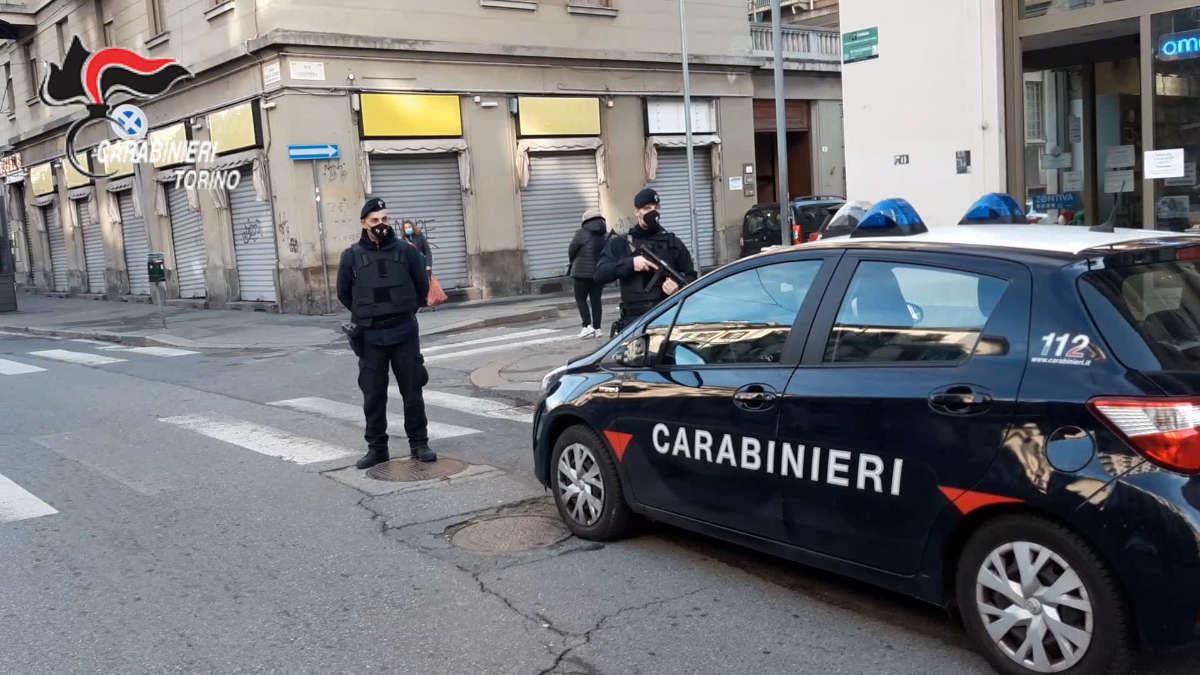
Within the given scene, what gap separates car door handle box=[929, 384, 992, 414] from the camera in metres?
3.73

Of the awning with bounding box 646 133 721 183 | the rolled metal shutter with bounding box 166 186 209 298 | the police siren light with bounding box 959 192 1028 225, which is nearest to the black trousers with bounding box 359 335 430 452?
the police siren light with bounding box 959 192 1028 225

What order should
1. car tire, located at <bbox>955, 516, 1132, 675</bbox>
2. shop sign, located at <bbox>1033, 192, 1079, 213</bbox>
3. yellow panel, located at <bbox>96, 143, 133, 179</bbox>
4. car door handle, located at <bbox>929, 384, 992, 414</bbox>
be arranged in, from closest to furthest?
car tire, located at <bbox>955, 516, 1132, 675</bbox> → car door handle, located at <bbox>929, 384, 992, 414</bbox> → shop sign, located at <bbox>1033, 192, 1079, 213</bbox> → yellow panel, located at <bbox>96, 143, 133, 179</bbox>

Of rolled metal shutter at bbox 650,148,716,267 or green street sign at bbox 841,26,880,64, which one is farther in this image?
rolled metal shutter at bbox 650,148,716,267

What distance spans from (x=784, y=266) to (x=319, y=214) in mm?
17072

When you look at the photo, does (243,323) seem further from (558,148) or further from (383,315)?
(383,315)

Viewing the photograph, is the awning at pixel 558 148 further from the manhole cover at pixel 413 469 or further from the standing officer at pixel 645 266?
the manhole cover at pixel 413 469

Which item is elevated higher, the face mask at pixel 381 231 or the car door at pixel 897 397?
the face mask at pixel 381 231

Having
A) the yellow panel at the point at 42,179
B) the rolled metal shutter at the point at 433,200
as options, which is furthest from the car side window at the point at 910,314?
the yellow panel at the point at 42,179

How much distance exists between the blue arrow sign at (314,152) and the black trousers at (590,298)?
787cm

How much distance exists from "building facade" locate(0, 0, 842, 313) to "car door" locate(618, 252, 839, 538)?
1647 cm

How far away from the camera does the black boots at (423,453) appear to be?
7.72 m

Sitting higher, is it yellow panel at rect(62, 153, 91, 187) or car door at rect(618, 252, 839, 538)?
yellow panel at rect(62, 153, 91, 187)

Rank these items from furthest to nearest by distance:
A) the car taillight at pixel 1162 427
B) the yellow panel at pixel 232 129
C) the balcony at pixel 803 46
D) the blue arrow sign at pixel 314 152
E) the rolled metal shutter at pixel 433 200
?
the balcony at pixel 803 46, the rolled metal shutter at pixel 433 200, the yellow panel at pixel 232 129, the blue arrow sign at pixel 314 152, the car taillight at pixel 1162 427

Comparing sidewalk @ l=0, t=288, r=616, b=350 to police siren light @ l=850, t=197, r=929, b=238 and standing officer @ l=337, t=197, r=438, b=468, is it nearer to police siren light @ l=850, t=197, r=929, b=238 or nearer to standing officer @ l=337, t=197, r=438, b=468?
standing officer @ l=337, t=197, r=438, b=468
